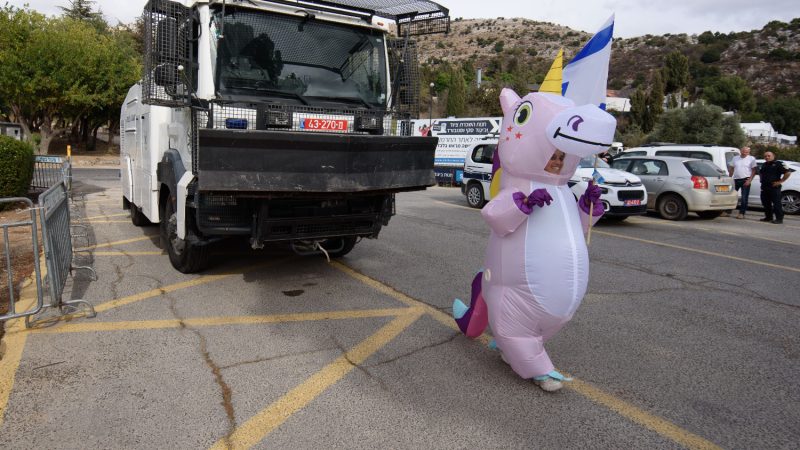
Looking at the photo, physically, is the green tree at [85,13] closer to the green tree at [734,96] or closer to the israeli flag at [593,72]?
the israeli flag at [593,72]

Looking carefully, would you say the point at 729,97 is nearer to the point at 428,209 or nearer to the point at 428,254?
the point at 428,209

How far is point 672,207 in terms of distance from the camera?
1276 cm

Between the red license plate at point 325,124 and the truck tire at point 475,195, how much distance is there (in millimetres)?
8995

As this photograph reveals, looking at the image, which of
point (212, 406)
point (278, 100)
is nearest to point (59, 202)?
A: point (278, 100)

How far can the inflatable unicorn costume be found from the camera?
331 centimetres

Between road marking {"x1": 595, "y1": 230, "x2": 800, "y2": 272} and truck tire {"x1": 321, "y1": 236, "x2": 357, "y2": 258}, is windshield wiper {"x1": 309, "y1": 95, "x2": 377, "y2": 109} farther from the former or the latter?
road marking {"x1": 595, "y1": 230, "x2": 800, "y2": 272}

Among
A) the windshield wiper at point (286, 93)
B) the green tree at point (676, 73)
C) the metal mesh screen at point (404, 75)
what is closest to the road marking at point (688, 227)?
the metal mesh screen at point (404, 75)

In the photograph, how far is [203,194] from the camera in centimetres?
484

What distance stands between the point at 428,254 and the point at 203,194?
3.77m

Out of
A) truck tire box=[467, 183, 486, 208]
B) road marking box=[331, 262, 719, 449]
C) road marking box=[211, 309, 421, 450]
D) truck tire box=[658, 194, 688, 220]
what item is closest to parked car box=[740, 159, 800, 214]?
truck tire box=[658, 194, 688, 220]

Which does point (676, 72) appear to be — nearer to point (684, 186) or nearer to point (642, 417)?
point (684, 186)

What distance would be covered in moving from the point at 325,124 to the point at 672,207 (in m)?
10.7

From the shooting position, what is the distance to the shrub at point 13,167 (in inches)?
403

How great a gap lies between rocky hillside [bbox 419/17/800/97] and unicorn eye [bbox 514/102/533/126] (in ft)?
277
